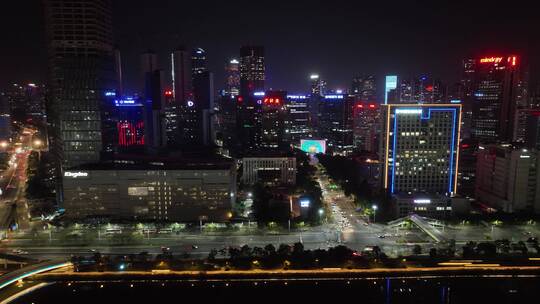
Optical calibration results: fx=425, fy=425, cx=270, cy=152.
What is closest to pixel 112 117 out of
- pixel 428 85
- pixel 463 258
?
pixel 463 258

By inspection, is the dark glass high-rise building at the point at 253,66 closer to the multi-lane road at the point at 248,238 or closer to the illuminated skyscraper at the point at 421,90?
the illuminated skyscraper at the point at 421,90

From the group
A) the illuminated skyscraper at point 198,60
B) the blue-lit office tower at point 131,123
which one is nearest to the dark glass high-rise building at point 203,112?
the blue-lit office tower at point 131,123

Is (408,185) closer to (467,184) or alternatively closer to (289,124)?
(467,184)

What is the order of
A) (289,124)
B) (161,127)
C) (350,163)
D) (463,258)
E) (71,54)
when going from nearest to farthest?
1. (463,258)
2. (71,54)
3. (350,163)
4. (161,127)
5. (289,124)

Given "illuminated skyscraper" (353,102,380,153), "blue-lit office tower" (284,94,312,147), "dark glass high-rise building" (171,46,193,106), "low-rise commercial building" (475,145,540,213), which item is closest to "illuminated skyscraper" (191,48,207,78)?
"dark glass high-rise building" (171,46,193,106)

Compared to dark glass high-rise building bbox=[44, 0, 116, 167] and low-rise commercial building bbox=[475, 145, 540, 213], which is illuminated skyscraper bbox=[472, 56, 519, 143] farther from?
dark glass high-rise building bbox=[44, 0, 116, 167]

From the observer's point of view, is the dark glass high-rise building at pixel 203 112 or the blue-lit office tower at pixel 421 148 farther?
the dark glass high-rise building at pixel 203 112
